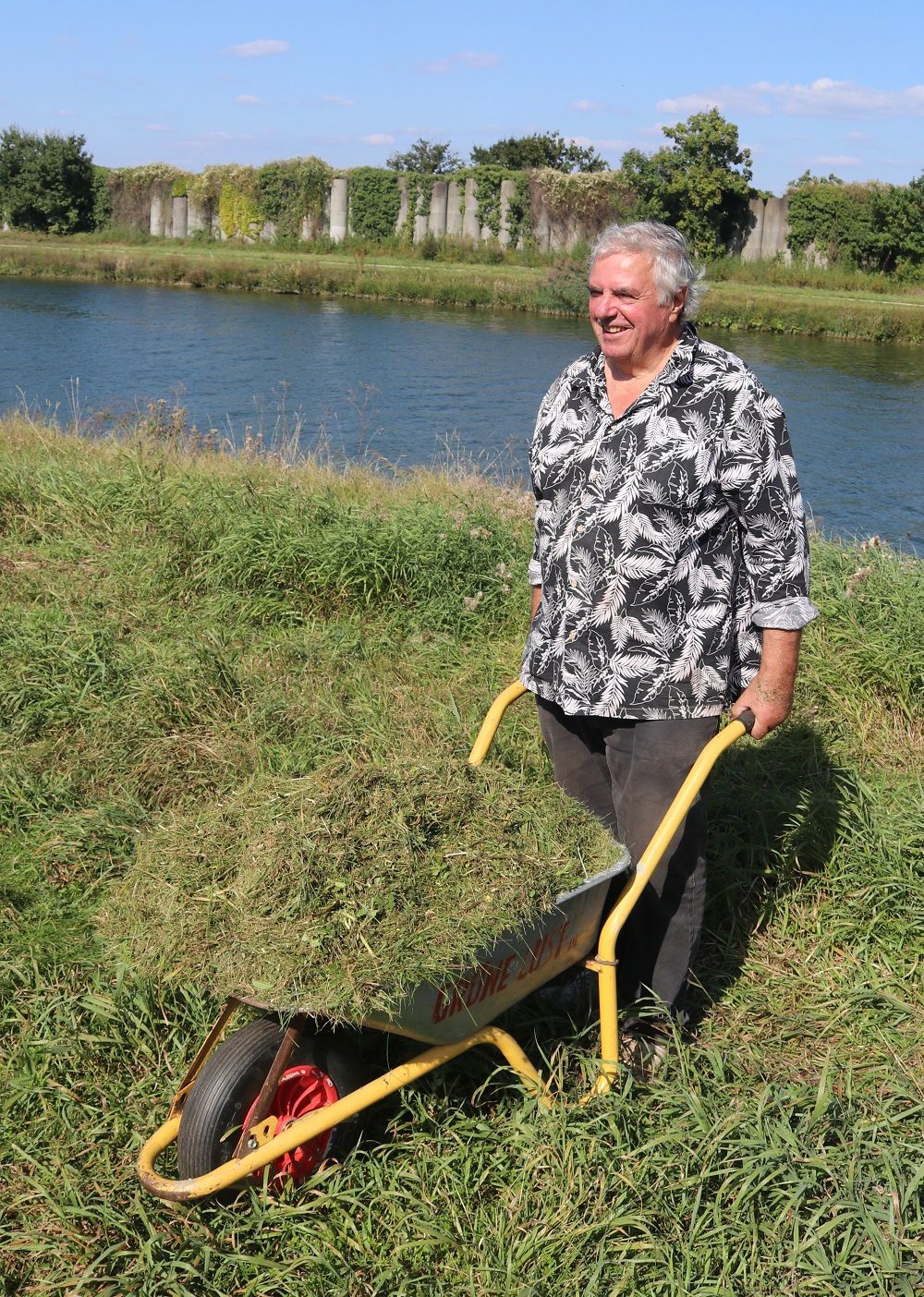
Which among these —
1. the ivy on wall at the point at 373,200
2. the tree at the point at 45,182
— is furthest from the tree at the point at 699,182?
the tree at the point at 45,182

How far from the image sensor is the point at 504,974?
8.07 feet

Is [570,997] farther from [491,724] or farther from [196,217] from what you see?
[196,217]

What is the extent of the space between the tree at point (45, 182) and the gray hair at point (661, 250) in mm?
45904

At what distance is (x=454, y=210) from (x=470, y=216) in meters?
0.67

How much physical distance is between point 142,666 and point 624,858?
2510 mm

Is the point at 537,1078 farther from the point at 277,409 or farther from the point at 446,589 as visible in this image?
the point at 277,409

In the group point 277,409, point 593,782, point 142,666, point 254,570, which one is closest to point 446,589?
point 254,570

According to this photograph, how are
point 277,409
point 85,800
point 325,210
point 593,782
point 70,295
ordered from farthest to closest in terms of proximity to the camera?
1. point 325,210
2. point 70,295
3. point 277,409
4. point 85,800
5. point 593,782

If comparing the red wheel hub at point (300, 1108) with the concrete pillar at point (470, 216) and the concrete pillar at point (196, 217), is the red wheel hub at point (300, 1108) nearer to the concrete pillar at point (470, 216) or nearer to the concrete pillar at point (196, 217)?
the concrete pillar at point (470, 216)

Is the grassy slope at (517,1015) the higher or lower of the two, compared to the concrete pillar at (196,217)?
lower

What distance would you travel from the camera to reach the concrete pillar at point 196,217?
4331 cm

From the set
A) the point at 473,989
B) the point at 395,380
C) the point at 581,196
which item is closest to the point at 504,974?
the point at 473,989

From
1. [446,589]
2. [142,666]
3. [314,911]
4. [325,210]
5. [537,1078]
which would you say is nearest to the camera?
[314,911]

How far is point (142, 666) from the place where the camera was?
15.0ft
